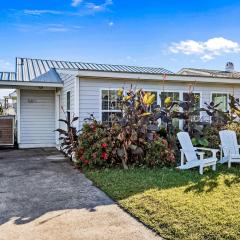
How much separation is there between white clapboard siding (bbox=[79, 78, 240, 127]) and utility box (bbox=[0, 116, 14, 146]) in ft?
14.4

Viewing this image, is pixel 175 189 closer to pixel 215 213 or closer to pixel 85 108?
pixel 215 213

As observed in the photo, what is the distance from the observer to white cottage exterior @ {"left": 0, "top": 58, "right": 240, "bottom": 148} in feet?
31.7

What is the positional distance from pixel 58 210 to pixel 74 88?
5.36 m

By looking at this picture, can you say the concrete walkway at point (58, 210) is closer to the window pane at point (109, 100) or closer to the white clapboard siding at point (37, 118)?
the window pane at point (109, 100)

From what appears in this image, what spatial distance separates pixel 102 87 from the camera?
32.4 feet

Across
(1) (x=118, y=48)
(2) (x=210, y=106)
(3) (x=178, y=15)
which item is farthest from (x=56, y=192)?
(1) (x=118, y=48)

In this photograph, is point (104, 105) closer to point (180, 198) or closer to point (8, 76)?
point (8, 76)

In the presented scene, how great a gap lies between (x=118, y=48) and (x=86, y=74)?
28.8 ft

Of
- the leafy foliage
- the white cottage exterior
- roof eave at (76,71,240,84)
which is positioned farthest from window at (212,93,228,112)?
the leafy foliage

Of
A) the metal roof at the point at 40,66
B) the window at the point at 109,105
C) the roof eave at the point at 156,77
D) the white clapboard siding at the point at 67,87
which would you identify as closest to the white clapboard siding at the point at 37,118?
the metal roof at the point at 40,66

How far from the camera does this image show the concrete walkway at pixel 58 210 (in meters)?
3.98

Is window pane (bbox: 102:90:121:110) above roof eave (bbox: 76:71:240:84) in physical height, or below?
below

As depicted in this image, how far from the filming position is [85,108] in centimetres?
963

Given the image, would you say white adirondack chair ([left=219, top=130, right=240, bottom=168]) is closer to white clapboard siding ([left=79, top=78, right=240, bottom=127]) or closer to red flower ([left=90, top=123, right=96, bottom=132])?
white clapboard siding ([left=79, top=78, right=240, bottom=127])
